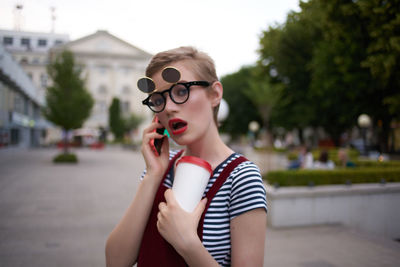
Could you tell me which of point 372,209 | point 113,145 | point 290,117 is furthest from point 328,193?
point 113,145

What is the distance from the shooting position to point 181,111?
1.45m

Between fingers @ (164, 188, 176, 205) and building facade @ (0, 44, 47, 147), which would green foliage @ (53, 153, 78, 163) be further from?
fingers @ (164, 188, 176, 205)

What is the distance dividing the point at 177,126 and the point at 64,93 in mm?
20761

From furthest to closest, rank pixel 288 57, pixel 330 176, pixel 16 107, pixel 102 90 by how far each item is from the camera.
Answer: pixel 102 90 < pixel 16 107 < pixel 288 57 < pixel 330 176

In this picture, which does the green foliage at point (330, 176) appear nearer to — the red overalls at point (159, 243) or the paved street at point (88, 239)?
the paved street at point (88, 239)

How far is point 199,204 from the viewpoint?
4.41 feet

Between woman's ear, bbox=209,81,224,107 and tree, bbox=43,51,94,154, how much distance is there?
20347mm

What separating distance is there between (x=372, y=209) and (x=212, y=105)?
6.39m

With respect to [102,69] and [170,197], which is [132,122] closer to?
[102,69]

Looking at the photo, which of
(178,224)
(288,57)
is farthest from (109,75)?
(178,224)

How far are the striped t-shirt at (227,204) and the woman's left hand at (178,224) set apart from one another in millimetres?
103

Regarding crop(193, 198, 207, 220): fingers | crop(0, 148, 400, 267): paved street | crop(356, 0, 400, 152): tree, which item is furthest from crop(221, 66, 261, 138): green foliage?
crop(193, 198, 207, 220): fingers

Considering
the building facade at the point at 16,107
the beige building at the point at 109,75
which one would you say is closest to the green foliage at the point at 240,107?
the beige building at the point at 109,75

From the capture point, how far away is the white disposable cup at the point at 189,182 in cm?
131
